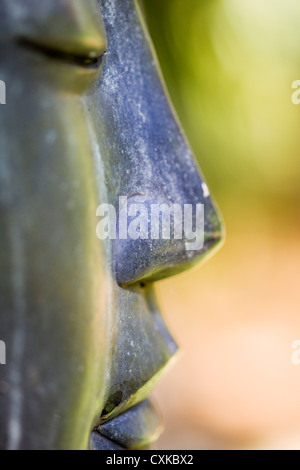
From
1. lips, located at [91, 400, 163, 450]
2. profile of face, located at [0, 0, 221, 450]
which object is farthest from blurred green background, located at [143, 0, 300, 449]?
profile of face, located at [0, 0, 221, 450]

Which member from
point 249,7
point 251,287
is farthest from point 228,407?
point 249,7

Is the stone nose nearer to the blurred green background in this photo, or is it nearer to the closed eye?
the closed eye

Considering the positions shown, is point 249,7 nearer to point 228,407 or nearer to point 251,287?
point 251,287

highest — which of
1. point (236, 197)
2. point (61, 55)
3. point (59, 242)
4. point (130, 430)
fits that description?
point (236, 197)

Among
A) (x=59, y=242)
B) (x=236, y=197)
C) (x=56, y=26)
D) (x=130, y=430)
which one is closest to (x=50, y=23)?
(x=56, y=26)

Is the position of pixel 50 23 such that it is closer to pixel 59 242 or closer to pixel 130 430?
pixel 59 242

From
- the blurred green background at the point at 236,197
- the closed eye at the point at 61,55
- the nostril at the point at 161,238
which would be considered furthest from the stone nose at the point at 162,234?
the blurred green background at the point at 236,197
